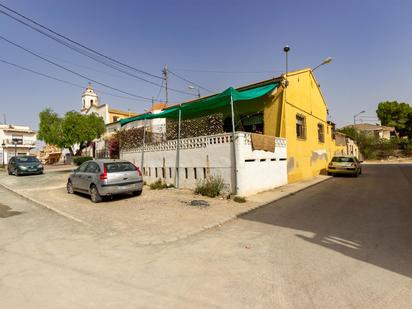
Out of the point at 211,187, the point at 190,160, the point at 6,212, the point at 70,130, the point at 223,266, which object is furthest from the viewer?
the point at 70,130

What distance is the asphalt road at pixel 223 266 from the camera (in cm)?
309

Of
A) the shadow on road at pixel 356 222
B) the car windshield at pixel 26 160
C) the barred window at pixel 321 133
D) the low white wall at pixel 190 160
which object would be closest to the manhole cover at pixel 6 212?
the low white wall at pixel 190 160

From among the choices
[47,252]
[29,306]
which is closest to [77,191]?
[47,252]

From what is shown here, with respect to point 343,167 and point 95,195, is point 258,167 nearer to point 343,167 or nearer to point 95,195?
point 95,195

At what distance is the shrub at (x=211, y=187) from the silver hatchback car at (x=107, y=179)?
7.96 feet

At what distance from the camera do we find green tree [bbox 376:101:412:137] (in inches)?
2109

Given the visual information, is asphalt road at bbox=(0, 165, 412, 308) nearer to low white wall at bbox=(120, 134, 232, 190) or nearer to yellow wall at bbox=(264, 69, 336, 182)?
low white wall at bbox=(120, 134, 232, 190)

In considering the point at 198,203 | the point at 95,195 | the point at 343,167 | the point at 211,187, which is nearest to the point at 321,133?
the point at 343,167

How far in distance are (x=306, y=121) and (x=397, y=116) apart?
51.4 metres

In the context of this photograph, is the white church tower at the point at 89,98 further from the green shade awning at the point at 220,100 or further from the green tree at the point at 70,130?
the green shade awning at the point at 220,100

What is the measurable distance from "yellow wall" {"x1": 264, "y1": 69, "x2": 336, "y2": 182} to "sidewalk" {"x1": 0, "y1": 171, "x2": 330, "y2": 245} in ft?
13.9

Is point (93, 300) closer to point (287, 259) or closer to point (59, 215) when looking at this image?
point (287, 259)

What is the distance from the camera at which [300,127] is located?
1658 centimetres

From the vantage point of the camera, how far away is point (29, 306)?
9.75ft
